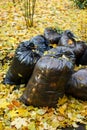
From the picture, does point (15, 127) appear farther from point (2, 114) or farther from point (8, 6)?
point (8, 6)

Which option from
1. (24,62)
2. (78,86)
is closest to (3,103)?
(24,62)

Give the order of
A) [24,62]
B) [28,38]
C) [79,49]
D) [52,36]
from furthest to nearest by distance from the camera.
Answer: [28,38] < [52,36] < [79,49] < [24,62]

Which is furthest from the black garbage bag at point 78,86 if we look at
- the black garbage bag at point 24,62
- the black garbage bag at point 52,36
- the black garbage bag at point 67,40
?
the black garbage bag at point 52,36

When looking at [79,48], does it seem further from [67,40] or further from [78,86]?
[78,86]

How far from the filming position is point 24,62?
4.10m

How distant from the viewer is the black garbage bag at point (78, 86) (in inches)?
157

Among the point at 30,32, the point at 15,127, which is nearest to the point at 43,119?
the point at 15,127

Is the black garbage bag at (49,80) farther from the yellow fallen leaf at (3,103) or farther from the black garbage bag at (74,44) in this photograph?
the black garbage bag at (74,44)

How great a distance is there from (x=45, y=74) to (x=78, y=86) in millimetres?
627

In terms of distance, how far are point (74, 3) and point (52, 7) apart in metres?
0.72

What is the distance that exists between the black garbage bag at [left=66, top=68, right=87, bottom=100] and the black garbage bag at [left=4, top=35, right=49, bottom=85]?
0.61 m

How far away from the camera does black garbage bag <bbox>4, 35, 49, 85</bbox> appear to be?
411 centimetres

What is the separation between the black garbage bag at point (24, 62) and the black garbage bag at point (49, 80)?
14.4 inches

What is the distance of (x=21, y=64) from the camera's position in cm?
412
